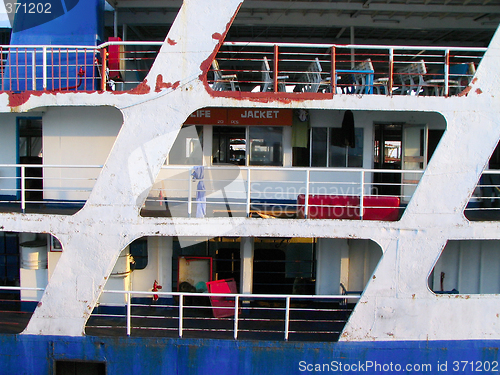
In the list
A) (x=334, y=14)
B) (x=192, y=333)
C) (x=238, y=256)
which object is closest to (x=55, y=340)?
(x=192, y=333)

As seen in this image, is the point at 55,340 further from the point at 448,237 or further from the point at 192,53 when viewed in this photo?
the point at 448,237

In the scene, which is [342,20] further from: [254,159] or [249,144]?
[254,159]

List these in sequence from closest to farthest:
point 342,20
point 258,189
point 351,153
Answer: point 258,189
point 351,153
point 342,20

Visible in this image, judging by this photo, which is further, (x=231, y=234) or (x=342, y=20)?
(x=342, y=20)

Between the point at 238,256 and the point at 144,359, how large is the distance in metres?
2.84

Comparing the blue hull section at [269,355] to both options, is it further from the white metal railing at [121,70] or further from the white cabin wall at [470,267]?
the white metal railing at [121,70]

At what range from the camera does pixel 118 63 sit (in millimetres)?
6969

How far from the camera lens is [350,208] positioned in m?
6.48

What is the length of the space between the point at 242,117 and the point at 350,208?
303 cm

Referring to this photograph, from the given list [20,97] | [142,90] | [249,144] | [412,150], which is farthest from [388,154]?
[20,97]

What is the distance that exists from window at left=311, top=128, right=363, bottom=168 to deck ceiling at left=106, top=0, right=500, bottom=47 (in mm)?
2615

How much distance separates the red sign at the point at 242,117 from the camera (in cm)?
780

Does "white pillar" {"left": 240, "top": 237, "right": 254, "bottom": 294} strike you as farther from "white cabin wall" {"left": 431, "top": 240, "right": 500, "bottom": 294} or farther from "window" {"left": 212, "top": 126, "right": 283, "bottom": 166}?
"white cabin wall" {"left": 431, "top": 240, "right": 500, "bottom": 294}

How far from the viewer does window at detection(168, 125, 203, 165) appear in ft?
26.3
